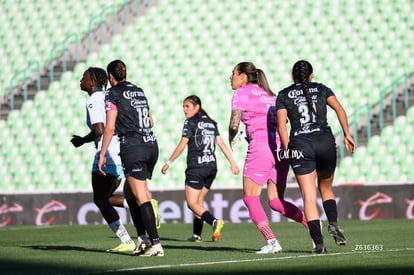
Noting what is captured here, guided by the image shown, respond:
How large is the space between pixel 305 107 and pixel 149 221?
6.81 ft

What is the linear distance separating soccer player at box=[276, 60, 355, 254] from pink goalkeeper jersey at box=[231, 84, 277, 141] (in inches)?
31.8

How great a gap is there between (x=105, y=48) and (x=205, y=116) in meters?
13.0

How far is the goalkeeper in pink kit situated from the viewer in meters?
11.4

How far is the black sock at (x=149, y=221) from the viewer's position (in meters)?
10.9

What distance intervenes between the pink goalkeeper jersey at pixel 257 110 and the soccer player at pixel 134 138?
115 centimetres

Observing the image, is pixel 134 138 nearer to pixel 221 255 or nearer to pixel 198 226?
pixel 221 255

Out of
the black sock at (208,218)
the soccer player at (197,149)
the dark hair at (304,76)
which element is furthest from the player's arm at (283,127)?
the soccer player at (197,149)

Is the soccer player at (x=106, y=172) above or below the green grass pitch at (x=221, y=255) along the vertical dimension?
above

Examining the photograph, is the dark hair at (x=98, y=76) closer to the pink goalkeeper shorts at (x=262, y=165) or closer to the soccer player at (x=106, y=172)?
the soccer player at (x=106, y=172)

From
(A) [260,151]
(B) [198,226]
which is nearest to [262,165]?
(A) [260,151]

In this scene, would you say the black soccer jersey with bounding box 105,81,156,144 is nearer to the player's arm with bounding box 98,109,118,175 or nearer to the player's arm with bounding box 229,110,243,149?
the player's arm with bounding box 98,109,118,175

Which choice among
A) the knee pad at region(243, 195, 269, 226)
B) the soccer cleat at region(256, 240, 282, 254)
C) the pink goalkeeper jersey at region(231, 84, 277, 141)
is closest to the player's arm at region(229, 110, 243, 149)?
the pink goalkeeper jersey at region(231, 84, 277, 141)

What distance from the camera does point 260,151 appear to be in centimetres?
1152

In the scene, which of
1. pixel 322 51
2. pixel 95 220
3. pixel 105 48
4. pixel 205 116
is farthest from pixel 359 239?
pixel 105 48
